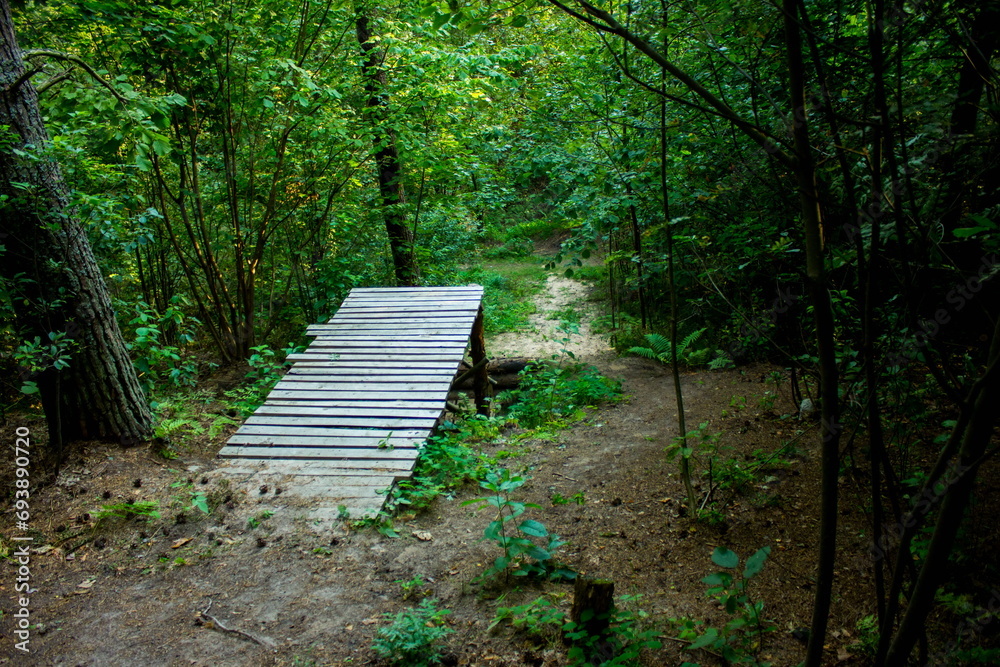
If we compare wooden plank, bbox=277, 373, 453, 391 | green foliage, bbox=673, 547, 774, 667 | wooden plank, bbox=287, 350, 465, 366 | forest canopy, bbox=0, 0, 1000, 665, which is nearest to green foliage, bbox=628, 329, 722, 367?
forest canopy, bbox=0, 0, 1000, 665

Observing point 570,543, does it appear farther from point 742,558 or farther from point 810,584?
point 810,584

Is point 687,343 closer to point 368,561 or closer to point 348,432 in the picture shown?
point 348,432

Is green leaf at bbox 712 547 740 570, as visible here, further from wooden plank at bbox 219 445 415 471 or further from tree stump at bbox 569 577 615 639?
wooden plank at bbox 219 445 415 471

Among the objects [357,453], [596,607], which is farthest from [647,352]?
[596,607]

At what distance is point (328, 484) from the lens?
4664mm

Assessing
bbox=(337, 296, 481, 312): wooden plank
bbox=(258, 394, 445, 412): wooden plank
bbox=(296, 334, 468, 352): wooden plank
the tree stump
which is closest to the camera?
the tree stump

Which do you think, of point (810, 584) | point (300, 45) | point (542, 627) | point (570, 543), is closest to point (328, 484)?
point (570, 543)

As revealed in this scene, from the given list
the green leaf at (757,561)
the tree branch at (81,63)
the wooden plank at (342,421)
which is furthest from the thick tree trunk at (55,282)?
the green leaf at (757,561)

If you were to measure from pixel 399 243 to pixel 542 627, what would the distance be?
334 inches

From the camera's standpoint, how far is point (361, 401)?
5926mm

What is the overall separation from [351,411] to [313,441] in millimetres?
557

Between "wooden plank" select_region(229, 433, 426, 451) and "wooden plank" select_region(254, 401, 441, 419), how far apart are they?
389mm

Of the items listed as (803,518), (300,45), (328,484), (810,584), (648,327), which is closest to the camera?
(810,584)

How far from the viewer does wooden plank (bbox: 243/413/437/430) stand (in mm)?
5500
